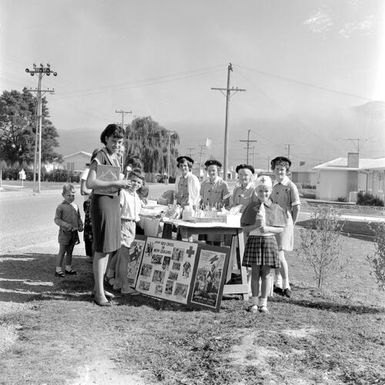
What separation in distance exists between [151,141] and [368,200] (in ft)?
148

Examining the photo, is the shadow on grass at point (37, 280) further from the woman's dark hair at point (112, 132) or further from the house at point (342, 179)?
the house at point (342, 179)

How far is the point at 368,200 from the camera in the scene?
111 ft

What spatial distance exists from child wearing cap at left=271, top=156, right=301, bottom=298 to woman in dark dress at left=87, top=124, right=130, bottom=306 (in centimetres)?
205

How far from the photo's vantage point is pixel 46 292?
594cm

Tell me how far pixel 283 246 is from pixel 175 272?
1.41 meters

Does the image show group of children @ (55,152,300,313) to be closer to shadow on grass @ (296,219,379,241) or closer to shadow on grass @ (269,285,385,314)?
shadow on grass @ (269,285,385,314)

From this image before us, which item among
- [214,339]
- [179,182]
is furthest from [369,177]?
[214,339]

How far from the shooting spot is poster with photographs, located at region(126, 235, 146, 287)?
6196 millimetres

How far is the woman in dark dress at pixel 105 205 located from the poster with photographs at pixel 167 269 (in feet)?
1.83

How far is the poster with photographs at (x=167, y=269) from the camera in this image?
557 cm

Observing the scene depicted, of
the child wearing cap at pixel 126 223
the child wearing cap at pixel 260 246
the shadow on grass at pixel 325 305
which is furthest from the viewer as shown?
the child wearing cap at pixel 126 223

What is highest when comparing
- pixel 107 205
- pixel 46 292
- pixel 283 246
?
pixel 107 205

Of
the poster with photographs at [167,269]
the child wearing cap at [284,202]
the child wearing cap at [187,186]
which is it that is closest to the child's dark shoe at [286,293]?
the child wearing cap at [284,202]

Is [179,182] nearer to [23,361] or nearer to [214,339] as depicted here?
[214,339]
